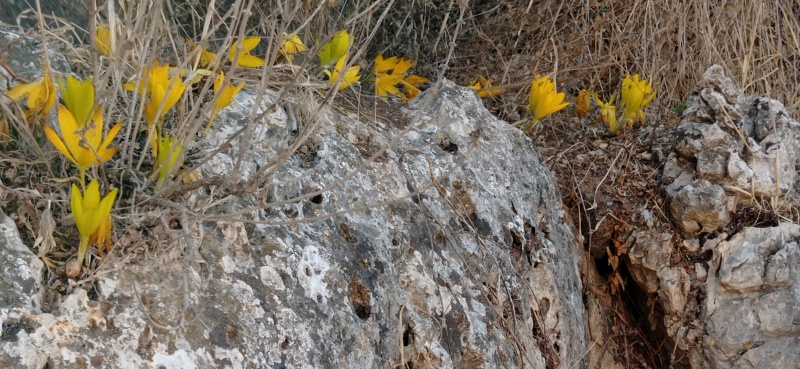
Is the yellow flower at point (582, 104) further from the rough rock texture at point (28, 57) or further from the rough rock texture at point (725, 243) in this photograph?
the rough rock texture at point (28, 57)

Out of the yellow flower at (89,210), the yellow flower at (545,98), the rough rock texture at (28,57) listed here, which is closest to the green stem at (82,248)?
the yellow flower at (89,210)

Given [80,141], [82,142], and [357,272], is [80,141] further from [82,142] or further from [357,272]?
[357,272]

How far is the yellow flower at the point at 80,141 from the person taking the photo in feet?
3.82

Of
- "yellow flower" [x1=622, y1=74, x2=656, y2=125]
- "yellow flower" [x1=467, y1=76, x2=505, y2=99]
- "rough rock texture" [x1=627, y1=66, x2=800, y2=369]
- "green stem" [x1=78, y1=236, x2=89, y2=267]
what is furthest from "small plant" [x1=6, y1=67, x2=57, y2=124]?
"yellow flower" [x1=622, y1=74, x2=656, y2=125]

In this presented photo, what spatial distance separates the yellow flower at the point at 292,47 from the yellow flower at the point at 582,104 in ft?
4.19

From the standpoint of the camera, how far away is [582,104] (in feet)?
9.34

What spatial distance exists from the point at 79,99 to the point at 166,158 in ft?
0.51

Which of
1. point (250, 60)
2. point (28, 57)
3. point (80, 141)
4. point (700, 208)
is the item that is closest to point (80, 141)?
point (80, 141)

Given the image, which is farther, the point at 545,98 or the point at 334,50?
the point at 545,98

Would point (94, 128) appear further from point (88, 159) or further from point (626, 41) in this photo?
point (626, 41)

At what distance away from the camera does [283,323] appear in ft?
4.42

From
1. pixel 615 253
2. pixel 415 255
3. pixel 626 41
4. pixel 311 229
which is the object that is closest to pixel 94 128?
pixel 311 229

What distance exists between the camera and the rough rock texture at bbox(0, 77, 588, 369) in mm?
1188

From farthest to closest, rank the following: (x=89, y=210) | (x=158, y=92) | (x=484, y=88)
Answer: (x=484, y=88) → (x=158, y=92) → (x=89, y=210)
